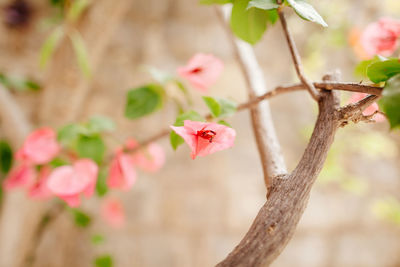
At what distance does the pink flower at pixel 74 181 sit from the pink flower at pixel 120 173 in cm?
7

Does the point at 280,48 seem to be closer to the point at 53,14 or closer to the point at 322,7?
the point at 322,7

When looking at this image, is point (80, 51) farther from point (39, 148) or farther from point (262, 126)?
point (262, 126)

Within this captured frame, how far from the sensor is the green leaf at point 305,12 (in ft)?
1.15

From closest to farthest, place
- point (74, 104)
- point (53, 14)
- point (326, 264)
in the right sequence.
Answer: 1. point (74, 104)
2. point (53, 14)
3. point (326, 264)

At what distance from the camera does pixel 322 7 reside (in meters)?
1.69

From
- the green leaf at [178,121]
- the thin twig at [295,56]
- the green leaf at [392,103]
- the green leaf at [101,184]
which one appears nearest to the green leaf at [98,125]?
the green leaf at [101,184]

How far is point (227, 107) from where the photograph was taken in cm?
50

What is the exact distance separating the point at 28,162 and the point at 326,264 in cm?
157

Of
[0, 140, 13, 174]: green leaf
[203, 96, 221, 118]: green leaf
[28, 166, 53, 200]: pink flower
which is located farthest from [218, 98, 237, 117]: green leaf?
[0, 140, 13, 174]: green leaf

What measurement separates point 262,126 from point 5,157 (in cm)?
91

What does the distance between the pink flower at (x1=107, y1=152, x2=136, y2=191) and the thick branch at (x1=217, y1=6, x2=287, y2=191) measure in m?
0.29

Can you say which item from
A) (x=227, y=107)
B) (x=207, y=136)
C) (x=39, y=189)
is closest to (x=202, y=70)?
(x=227, y=107)

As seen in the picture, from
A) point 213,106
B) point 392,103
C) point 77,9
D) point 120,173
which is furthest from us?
point 77,9

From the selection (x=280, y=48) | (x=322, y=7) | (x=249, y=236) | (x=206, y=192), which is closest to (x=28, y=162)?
(x=249, y=236)
